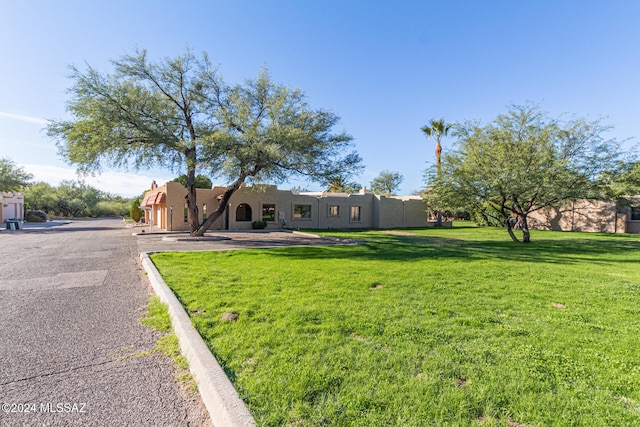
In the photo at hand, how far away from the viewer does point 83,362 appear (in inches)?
129

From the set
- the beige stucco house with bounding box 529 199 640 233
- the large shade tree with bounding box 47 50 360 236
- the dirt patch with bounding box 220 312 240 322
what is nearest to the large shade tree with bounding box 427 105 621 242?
the large shade tree with bounding box 47 50 360 236

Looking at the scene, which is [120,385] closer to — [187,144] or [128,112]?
[187,144]

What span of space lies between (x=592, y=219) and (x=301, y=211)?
77.7ft

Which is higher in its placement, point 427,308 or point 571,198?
point 571,198

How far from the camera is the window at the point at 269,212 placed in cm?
2534

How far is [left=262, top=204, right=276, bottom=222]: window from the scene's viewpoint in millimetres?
25344

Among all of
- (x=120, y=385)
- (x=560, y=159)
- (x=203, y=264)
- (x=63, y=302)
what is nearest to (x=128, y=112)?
(x=203, y=264)

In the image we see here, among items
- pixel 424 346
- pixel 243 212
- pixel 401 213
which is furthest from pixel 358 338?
pixel 401 213

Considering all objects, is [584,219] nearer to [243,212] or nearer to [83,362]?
[243,212]

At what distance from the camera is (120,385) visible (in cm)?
285

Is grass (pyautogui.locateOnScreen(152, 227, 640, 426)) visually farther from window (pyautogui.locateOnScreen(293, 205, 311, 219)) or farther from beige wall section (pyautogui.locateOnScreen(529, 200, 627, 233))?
beige wall section (pyautogui.locateOnScreen(529, 200, 627, 233))

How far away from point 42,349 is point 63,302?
84.6 inches

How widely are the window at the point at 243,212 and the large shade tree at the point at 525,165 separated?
14.9 m

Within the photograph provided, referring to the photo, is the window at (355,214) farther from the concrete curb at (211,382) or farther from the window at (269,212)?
the concrete curb at (211,382)
